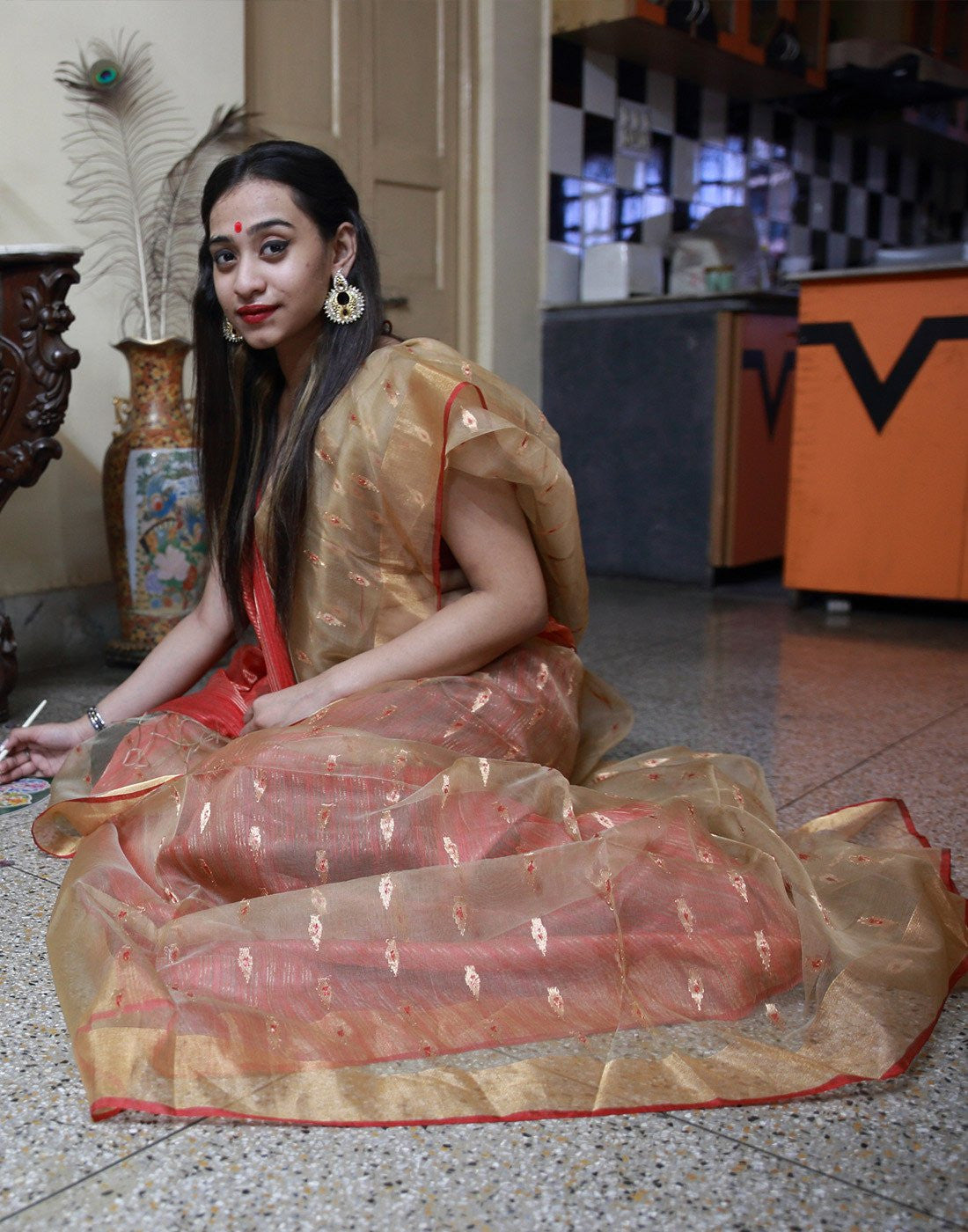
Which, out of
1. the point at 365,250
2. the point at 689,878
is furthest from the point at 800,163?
the point at 689,878

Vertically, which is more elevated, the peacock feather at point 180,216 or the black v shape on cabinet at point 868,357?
the peacock feather at point 180,216

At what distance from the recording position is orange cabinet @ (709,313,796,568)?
379 centimetres

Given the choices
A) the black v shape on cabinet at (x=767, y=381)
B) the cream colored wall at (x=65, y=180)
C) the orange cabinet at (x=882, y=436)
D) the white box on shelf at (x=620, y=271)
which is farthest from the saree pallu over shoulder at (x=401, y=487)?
the white box on shelf at (x=620, y=271)

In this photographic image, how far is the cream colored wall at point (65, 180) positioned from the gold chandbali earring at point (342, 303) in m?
1.52

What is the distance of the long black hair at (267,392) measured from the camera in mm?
1383

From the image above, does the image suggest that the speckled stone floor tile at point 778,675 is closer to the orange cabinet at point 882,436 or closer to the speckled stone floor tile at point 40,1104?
the orange cabinet at point 882,436

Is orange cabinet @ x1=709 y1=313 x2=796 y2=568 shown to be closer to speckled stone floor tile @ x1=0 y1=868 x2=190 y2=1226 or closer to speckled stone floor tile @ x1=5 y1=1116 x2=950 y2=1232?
speckled stone floor tile @ x1=0 y1=868 x2=190 y2=1226

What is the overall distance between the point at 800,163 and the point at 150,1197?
523 cm

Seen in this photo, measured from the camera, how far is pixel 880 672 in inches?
107

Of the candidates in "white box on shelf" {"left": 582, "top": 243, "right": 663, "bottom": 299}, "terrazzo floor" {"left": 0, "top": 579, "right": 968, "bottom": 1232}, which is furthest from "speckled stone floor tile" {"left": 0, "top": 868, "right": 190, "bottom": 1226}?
"white box on shelf" {"left": 582, "top": 243, "right": 663, "bottom": 299}

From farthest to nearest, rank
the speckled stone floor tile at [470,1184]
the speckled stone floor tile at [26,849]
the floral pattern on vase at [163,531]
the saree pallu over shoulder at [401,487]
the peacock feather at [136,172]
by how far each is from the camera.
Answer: the peacock feather at [136,172]
the floral pattern on vase at [163,531]
the speckled stone floor tile at [26,849]
the saree pallu over shoulder at [401,487]
the speckled stone floor tile at [470,1184]

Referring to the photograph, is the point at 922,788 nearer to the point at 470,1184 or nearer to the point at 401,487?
the point at 401,487

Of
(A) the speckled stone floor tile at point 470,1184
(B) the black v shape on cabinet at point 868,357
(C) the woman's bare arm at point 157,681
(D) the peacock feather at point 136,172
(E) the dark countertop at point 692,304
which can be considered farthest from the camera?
(E) the dark countertop at point 692,304

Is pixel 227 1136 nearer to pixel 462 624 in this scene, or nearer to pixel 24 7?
pixel 462 624
